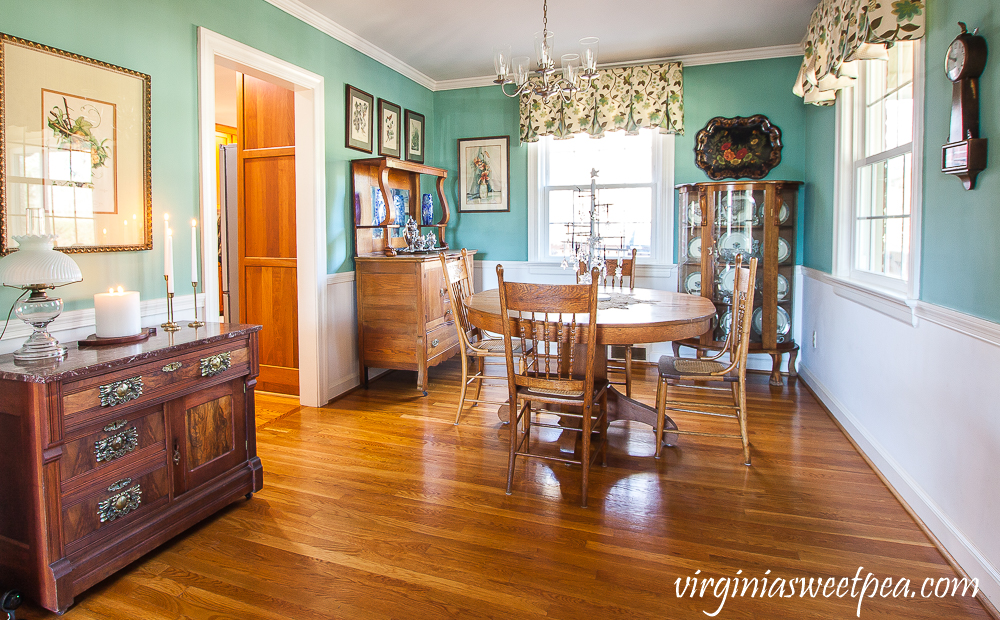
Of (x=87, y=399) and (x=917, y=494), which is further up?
(x=87, y=399)

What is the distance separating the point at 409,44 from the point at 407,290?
1.90 m

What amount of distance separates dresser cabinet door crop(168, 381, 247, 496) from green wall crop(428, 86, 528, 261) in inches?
133

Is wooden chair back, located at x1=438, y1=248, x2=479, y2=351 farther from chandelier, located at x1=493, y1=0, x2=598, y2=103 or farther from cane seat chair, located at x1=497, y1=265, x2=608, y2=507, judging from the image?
chandelier, located at x1=493, y1=0, x2=598, y2=103

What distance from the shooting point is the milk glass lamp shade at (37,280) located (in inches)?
73.8

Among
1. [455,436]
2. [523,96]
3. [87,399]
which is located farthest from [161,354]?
[523,96]

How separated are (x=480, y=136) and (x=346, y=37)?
5.43 feet

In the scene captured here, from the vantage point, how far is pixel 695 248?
471cm

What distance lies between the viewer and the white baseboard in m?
1.85

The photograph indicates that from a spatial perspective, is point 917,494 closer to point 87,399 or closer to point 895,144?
point 895,144

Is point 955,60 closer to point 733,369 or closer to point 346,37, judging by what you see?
point 733,369

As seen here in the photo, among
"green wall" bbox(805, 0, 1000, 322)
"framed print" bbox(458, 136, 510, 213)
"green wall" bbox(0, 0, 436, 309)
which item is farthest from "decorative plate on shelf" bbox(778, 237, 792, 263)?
"green wall" bbox(0, 0, 436, 309)

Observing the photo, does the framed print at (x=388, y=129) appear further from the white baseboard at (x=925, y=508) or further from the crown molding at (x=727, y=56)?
the white baseboard at (x=925, y=508)

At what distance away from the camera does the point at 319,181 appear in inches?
155

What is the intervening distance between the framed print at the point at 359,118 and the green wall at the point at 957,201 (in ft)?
11.2
